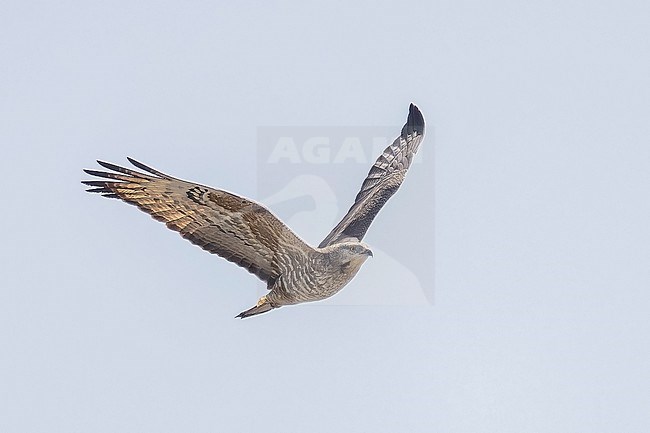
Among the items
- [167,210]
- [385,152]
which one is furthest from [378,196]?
[167,210]

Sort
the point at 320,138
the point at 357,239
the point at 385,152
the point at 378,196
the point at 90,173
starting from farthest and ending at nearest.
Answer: the point at 320,138 → the point at 385,152 → the point at 378,196 → the point at 357,239 → the point at 90,173

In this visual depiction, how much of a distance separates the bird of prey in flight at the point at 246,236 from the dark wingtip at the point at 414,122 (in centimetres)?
329

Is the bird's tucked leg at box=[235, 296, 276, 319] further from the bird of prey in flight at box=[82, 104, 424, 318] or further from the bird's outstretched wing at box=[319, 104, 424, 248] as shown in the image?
the bird's outstretched wing at box=[319, 104, 424, 248]

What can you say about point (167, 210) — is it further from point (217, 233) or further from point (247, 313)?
point (247, 313)

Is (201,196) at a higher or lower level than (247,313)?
higher

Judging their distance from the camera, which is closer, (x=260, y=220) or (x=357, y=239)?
(x=260, y=220)

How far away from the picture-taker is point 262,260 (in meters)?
13.7

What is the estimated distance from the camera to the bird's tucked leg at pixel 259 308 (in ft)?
46.3

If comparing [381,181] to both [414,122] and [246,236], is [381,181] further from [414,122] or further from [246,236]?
[246,236]

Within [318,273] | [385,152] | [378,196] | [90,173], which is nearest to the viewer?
[90,173]

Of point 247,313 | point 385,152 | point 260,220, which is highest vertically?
point 385,152

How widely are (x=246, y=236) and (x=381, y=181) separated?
13.0 ft

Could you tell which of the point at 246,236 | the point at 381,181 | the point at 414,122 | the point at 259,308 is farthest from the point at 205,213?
the point at 414,122

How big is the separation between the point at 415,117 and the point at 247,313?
16.3 ft
